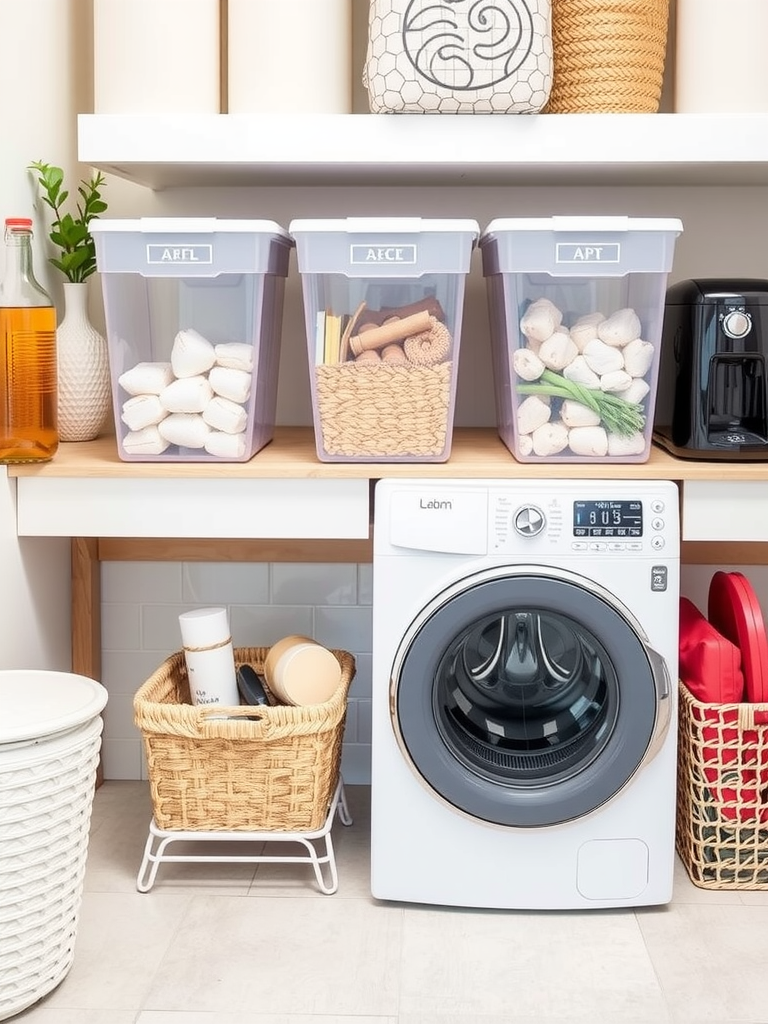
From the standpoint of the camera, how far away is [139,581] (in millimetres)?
2857

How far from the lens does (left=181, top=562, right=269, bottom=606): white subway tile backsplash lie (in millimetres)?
2828

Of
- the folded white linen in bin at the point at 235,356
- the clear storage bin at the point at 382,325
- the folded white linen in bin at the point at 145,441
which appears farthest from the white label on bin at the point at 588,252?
the folded white linen in bin at the point at 145,441

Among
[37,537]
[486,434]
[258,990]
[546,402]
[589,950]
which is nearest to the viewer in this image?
[258,990]

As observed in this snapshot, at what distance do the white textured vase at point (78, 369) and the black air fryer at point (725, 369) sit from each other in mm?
1226

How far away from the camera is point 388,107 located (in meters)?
2.26

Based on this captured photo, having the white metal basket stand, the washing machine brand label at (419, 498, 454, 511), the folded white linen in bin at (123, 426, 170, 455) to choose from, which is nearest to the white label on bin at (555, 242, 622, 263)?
the washing machine brand label at (419, 498, 454, 511)

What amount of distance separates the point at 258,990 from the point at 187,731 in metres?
0.49

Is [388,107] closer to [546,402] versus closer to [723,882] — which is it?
[546,402]

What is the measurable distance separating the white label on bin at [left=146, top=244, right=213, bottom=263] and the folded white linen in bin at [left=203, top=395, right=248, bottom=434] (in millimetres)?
264

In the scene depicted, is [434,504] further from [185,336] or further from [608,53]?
[608,53]

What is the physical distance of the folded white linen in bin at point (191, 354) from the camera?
2240 mm

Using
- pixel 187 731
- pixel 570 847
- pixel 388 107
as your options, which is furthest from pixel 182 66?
pixel 570 847

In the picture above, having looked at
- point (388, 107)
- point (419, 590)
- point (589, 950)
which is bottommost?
point (589, 950)

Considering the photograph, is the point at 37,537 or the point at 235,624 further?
the point at 235,624
